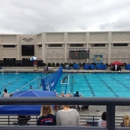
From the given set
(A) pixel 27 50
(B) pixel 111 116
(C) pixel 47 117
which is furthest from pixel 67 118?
(A) pixel 27 50

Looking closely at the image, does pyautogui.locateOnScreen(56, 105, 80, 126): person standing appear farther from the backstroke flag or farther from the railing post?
the backstroke flag

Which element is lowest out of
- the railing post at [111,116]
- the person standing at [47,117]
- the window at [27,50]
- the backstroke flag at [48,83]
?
the backstroke flag at [48,83]

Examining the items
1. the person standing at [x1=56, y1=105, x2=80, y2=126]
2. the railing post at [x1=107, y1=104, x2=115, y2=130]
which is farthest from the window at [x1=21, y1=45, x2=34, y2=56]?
the railing post at [x1=107, y1=104, x2=115, y2=130]

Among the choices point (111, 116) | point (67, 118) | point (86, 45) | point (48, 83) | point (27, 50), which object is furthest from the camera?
point (27, 50)

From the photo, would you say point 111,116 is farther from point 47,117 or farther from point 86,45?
point 86,45

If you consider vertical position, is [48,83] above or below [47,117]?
below

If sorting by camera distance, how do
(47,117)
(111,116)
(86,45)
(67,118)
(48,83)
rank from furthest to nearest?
1. (86,45)
2. (48,83)
3. (47,117)
4. (67,118)
5. (111,116)

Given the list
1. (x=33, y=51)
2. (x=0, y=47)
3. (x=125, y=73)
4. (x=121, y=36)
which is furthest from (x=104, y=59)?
(x=0, y=47)

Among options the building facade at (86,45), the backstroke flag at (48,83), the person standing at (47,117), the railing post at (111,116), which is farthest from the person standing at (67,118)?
the building facade at (86,45)

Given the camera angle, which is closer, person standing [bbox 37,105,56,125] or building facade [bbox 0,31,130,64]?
person standing [bbox 37,105,56,125]

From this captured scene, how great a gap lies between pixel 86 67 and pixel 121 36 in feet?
37.8

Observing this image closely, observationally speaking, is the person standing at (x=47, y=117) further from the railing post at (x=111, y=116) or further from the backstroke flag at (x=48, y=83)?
the backstroke flag at (x=48, y=83)

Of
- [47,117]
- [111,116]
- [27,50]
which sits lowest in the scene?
[47,117]

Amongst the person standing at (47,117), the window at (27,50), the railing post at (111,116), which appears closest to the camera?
the railing post at (111,116)
